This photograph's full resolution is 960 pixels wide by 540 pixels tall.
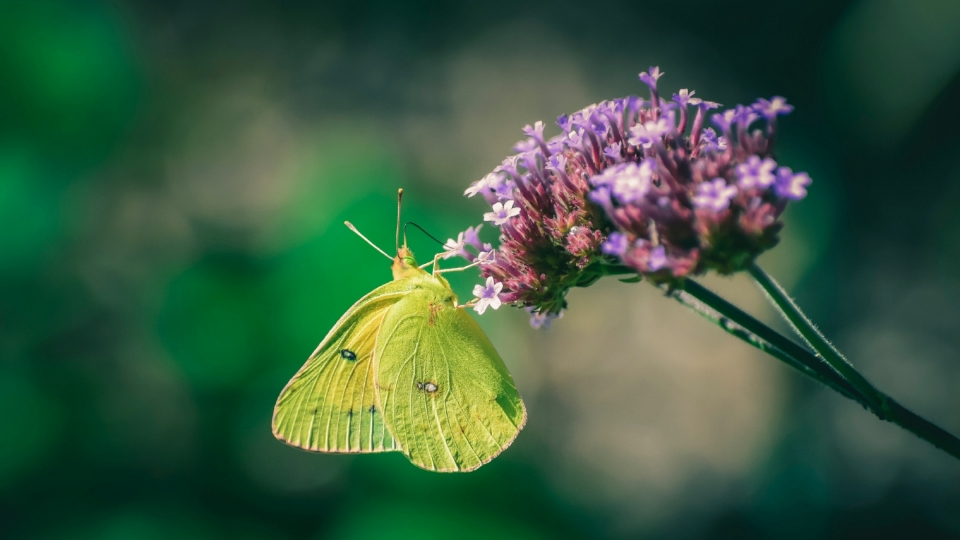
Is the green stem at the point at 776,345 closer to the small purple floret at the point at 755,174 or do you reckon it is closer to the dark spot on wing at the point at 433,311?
the small purple floret at the point at 755,174

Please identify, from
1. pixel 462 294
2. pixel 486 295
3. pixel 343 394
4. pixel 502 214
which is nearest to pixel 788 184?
pixel 502 214

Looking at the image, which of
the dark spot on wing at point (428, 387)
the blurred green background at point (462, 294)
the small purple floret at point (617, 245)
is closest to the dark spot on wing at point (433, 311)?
the dark spot on wing at point (428, 387)

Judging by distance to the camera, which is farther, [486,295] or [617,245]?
[486,295]

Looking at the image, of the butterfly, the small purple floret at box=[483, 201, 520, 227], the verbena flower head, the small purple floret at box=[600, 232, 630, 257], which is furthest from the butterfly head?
the small purple floret at box=[600, 232, 630, 257]

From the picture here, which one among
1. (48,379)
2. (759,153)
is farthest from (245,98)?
(759,153)

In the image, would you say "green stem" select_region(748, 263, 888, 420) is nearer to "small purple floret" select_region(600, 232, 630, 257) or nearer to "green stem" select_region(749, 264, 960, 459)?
"green stem" select_region(749, 264, 960, 459)

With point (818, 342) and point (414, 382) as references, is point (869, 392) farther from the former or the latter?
point (414, 382)

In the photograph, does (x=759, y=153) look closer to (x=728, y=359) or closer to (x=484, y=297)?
(x=484, y=297)
